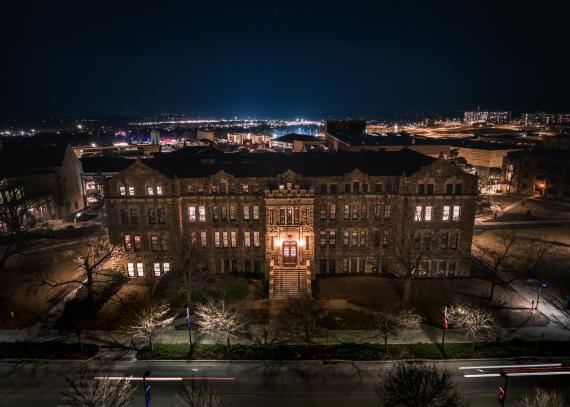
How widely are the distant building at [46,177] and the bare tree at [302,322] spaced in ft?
220

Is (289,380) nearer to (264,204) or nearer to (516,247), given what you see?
(264,204)

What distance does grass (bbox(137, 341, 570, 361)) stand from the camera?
122 feet

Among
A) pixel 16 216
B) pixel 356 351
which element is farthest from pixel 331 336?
pixel 16 216

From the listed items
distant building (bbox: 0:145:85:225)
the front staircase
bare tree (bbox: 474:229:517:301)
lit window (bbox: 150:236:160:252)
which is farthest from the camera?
distant building (bbox: 0:145:85:225)

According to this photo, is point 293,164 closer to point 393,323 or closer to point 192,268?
point 192,268

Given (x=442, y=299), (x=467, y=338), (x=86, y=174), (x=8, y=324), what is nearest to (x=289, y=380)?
(x=467, y=338)

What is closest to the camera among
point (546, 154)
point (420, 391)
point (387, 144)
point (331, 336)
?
point (420, 391)

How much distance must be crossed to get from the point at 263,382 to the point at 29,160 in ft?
265

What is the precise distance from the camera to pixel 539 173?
105750mm

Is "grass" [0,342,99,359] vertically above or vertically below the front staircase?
below

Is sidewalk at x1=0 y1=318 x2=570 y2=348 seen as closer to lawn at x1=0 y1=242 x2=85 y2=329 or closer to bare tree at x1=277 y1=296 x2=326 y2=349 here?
bare tree at x1=277 y1=296 x2=326 y2=349

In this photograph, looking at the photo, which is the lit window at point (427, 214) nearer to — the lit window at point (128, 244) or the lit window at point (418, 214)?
the lit window at point (418, 214)

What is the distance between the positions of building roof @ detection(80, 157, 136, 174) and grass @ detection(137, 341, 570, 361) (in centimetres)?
7380

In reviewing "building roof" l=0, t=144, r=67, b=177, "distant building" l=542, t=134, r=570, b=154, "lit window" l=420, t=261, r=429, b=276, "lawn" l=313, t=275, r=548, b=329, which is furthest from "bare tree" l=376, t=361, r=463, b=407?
"distant building" l=542, t=134, r=570, b=154
